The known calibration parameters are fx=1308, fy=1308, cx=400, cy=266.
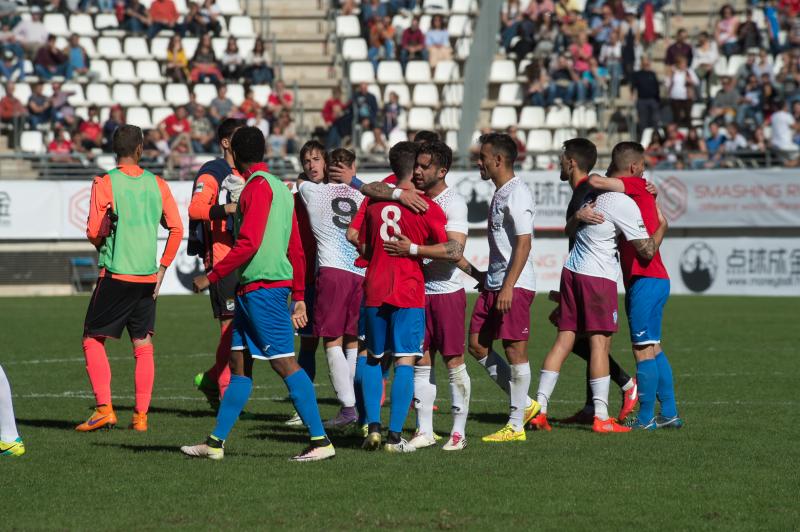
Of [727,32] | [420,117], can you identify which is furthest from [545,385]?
[727,32]

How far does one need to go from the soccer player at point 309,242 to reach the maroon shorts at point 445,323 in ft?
4.76

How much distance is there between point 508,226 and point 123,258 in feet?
9.23

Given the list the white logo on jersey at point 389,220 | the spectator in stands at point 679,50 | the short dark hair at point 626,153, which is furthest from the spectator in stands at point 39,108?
the white logo on jersey at point 389,220

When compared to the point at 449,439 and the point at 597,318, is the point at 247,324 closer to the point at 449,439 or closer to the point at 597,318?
the point at 449,439

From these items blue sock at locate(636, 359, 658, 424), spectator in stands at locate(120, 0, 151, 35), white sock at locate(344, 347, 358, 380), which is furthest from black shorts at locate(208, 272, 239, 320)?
spectator in stands at locate(120, 0, 151, 35)

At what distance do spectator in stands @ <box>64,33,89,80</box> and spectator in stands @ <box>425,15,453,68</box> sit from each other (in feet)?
27.4

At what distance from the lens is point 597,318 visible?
9617mm

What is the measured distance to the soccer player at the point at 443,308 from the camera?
855cm

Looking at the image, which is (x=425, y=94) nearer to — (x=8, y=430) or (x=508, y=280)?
(x=508, y=280)

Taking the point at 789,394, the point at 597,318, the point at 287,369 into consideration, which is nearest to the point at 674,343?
the point at 789,394

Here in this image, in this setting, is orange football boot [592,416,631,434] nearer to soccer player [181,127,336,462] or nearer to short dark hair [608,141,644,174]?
short dark hair [608,141,644,174]

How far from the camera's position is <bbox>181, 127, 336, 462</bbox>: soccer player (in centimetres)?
800

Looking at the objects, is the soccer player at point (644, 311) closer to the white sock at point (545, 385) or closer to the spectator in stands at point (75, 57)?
the white sock at point (545, 385)

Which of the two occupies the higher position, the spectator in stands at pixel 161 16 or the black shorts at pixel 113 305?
the spectator in stands at pixel 161 16
